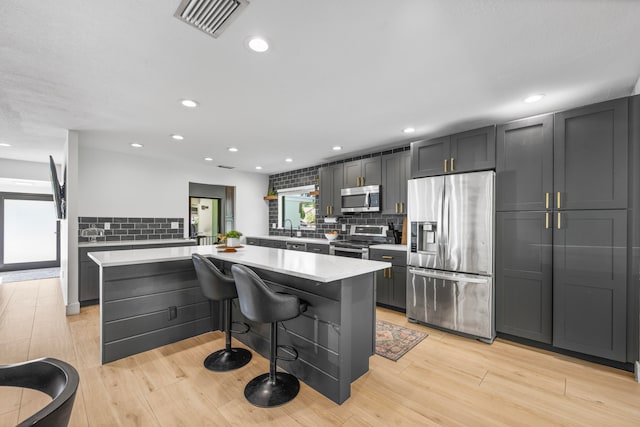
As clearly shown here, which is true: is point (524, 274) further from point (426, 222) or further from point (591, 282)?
point (426, 222)

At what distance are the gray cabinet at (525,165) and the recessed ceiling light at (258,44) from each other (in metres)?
2.58

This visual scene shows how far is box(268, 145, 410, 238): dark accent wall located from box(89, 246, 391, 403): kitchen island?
226 centimetres

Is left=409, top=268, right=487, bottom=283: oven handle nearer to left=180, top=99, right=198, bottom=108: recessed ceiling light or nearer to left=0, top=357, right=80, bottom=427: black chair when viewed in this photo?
left=180, top=99, right=198, bottom=108: recessed ceiling light

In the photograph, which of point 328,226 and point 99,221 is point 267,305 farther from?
point 99,221

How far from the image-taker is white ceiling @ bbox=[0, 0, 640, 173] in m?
1.57

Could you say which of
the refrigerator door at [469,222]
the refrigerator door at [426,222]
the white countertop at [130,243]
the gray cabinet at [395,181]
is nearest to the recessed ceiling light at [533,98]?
the refrigerator door at [469,222]

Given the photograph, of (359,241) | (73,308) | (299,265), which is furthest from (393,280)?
(73,308)

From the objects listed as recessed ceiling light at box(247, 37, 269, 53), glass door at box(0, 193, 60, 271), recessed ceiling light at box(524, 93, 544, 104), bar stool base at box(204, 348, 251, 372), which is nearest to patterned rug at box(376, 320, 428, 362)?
bar stool base at box(204, 348, 251, 372)

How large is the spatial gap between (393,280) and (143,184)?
4650mm

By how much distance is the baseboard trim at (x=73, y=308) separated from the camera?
Answer: 3.71m

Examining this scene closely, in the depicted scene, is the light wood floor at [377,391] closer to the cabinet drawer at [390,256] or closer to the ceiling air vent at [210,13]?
the cabinet drawer at [390,256]

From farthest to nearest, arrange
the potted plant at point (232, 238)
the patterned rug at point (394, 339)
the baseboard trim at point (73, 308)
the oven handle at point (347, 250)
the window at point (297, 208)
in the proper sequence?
the window at point (297, 208), the oven handle at point (347, 250), the baseboard trim at point (73, 308), the potted plant at point (232, 238), the patterned rug at point (394, 339)

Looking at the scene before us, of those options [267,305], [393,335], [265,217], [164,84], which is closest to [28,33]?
[164,84]

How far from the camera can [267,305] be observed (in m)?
1.84
